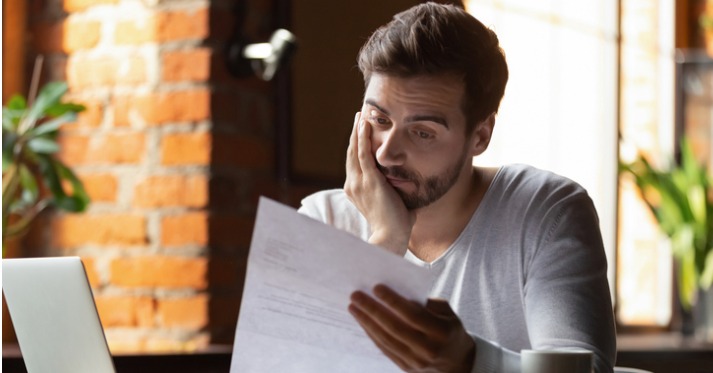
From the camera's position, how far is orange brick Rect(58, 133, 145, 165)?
2180 millimetres

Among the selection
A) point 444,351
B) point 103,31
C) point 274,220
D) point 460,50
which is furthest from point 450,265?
point 103,31

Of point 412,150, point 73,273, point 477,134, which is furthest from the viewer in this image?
point 477,134

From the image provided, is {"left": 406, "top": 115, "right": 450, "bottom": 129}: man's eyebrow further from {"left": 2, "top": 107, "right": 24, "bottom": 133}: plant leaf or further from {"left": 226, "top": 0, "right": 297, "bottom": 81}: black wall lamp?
{"left": 2, "top": 107, "right": 24, "bottom": 133}: plant leaf

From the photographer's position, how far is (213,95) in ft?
7.01

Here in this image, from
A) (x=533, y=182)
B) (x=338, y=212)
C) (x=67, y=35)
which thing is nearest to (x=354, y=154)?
(x=338, y=212)

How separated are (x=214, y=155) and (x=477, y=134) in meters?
0.62

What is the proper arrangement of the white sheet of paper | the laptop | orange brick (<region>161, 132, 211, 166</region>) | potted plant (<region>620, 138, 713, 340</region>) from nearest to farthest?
the white sheet of paper → the laptop → orange brick (<region>161, 132, 211, 166</region>) → potted plant (<region>620, 138, 713, 340</region>)

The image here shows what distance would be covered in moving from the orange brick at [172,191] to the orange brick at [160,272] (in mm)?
112

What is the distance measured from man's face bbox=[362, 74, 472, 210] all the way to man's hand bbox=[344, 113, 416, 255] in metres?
0.01

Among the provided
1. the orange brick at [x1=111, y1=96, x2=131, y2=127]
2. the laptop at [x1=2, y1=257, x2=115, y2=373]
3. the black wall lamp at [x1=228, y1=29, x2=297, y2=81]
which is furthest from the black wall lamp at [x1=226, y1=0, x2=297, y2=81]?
the laptop at [x1=2, y1=257, x2=115, y2=373]

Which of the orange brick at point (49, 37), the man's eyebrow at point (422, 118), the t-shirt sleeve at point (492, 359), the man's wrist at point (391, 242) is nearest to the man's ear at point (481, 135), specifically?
the man's eyebrow at point (422, 118)

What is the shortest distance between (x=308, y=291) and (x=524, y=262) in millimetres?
609

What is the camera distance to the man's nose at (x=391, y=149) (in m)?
1.63

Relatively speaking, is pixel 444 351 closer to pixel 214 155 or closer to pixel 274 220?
pixel 274 220
